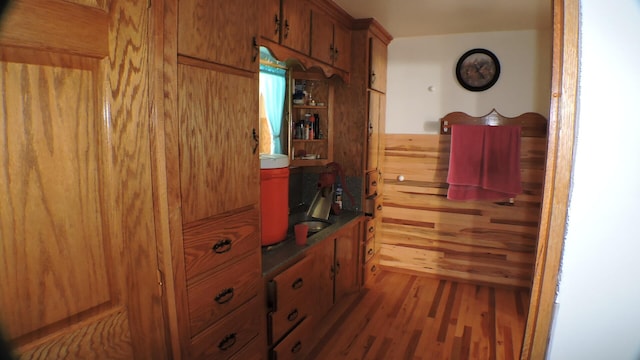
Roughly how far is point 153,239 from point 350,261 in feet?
6.56

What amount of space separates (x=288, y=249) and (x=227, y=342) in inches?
26.4

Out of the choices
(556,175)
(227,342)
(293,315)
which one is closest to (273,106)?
(293,315)

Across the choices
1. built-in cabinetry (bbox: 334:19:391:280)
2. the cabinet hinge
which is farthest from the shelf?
the cabinet hinge

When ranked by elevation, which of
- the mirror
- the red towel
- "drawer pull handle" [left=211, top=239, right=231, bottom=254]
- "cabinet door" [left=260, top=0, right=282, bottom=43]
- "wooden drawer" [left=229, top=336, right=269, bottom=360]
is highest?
"cabinet door" [left=260, top=0, right=282, bottom=43]

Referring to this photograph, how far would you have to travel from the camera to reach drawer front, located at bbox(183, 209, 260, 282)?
130cm

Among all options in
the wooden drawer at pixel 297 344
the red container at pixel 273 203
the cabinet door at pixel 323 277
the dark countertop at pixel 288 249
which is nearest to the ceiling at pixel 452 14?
the red container at pixel 273 203

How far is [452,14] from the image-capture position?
2.66 metres

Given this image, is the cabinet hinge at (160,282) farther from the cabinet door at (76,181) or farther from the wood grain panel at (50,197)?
the wood grain panel at (50,197)

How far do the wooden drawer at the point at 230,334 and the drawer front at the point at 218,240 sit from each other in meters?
0.25

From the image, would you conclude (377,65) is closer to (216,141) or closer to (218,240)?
(216,141)

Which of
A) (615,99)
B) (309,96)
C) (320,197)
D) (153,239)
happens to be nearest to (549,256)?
(615,99)

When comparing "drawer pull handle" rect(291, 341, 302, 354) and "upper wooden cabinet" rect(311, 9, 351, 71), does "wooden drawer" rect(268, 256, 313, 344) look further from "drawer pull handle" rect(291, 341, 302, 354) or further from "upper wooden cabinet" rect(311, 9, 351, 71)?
"upper wooden cabinet" rect(311, 9, 351, 71)

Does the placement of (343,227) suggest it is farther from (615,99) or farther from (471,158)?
(615,99)

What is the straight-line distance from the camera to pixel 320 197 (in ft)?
9.59
